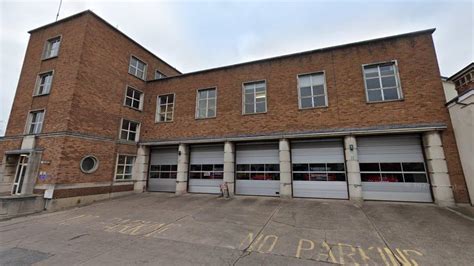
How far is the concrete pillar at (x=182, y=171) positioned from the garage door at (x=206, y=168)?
1.26 feet

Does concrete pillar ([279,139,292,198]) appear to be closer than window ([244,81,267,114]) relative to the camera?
Yes

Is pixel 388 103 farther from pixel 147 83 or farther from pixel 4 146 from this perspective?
pixel 4 146

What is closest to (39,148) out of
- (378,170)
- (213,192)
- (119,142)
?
(119,142)

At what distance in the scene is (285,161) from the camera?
1163 cm

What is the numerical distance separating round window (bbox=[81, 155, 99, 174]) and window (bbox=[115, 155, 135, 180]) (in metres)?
1.46

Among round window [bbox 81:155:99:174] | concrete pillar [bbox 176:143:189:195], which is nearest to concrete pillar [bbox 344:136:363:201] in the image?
concrete pillar [bbox 176:143:189:195]

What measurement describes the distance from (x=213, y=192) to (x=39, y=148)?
1049 cm

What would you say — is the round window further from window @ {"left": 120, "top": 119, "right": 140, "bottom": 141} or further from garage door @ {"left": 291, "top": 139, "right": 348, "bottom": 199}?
garage door @ {"left": 291, "top": 139, "right": 348, "bottom": 199}

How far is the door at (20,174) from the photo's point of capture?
1173 cm

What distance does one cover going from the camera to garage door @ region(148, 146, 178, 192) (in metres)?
14.7

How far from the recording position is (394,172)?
404 inches

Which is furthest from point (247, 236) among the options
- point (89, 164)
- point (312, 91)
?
point (89, 164)

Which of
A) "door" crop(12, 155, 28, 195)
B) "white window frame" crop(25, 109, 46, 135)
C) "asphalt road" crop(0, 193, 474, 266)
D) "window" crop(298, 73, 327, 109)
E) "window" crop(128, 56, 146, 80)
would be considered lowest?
"asphalt road" crop(0, 193, 474, 266)

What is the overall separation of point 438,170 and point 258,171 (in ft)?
28.6
